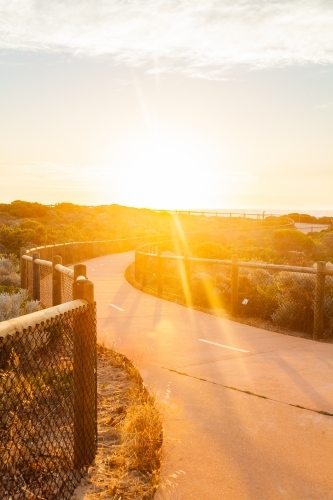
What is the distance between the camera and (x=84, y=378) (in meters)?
4.53

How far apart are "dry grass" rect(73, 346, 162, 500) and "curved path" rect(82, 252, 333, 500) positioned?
150 mm

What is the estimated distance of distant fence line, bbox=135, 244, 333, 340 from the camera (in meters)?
10.2

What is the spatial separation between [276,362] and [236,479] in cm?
369

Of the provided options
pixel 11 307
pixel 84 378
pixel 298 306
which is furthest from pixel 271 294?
pixel 84 378

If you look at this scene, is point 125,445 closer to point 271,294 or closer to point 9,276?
point 271,294

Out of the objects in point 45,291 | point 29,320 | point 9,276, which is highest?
point 29,320

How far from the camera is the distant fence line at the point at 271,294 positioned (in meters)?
10.2

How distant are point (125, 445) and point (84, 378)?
857mm

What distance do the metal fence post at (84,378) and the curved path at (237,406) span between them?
0.72 metres

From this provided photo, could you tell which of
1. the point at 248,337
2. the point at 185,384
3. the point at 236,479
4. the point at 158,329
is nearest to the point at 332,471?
the point at 236,479

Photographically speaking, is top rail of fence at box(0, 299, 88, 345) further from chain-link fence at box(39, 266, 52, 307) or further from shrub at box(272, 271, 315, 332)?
chain-link fence at box(39, 266, 52, 307)

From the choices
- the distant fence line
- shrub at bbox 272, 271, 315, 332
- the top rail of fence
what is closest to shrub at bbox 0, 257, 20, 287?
the distant fence line

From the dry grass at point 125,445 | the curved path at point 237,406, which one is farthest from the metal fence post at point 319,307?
the dry grass at point 125,445

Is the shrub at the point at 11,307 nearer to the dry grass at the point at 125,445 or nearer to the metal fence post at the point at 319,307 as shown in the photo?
the dry grass at the point at 125,445
